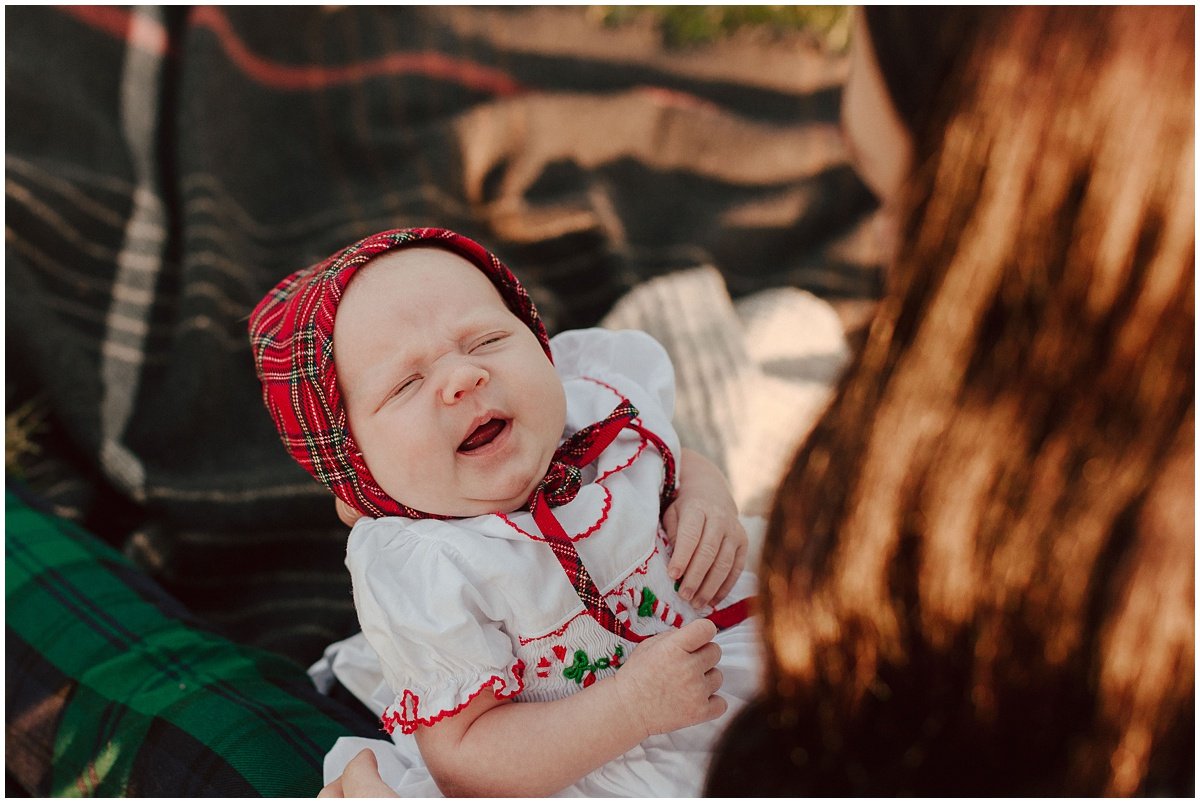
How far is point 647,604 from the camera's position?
0.88 m

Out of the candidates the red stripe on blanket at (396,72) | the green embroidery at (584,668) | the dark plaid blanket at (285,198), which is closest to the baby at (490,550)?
the green embroidery at (584,668)

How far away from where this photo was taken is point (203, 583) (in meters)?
1.42

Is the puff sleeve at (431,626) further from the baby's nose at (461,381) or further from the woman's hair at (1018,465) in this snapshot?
the woman's hair at (1018,465)

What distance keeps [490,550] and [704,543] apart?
0.21 meters

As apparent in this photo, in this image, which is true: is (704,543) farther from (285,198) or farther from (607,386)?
(285,198)

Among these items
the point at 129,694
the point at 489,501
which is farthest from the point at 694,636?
the point at 129,694

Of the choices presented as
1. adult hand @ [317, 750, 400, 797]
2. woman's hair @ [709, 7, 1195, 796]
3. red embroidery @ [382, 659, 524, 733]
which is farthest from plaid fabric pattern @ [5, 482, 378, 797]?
woman's hair @ [709, 7, 1195, 796]

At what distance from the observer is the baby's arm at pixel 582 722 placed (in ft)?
2.56

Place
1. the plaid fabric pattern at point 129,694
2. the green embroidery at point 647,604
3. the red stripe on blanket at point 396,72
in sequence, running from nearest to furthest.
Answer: the green embroidery at point 647,604, the plaid fabric pattern at point 129,694, the red stripe on blanket at point 396,72

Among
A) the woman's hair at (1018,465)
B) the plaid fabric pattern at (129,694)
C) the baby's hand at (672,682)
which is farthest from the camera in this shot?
the plaid fabric pattern at (129,694)

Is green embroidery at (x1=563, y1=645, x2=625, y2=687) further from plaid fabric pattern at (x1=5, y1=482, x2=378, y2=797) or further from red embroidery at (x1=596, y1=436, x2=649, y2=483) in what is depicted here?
plaid fabric pattern at (x1=5, y1=482, x2=378, y2=797)

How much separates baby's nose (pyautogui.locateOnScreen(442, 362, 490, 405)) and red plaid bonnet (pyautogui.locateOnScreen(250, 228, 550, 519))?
11 centimetres

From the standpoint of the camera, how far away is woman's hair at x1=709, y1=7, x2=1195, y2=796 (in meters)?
0.54

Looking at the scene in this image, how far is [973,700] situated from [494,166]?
55.9 inches
